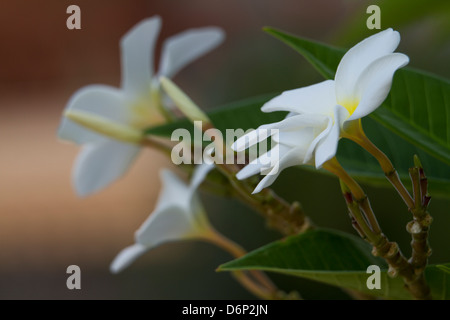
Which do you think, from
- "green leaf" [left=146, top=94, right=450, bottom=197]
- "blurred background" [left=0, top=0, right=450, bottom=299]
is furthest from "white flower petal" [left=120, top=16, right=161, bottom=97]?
"blurred background" [left=0, top=0, right=450, bottom=299]

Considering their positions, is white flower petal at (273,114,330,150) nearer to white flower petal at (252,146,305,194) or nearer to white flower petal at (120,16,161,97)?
white flower petal at (252,146,305,194)

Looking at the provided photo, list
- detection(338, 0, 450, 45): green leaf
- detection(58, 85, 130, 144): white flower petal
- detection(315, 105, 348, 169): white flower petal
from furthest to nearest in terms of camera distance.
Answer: detection(338, 0, 450, 45): green leaf < detection(58, 85, 130, 144): white flower petal < detection(315, 105, 348, 169): white flower petal

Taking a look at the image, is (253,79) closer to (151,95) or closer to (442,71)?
(442,71)

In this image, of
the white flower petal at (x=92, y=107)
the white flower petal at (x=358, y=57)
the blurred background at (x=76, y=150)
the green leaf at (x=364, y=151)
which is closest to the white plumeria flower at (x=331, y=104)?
the white flower petal at (x=358, y=57)

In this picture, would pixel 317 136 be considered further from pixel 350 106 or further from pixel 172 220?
pixel 172 220

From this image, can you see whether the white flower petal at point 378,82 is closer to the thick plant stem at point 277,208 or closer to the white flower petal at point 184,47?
the thick plant stem at point 277,208

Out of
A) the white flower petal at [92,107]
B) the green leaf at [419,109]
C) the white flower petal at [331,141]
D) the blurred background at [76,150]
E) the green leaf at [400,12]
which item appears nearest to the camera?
the white flower petal at [331,141]
